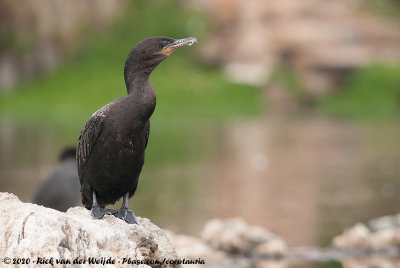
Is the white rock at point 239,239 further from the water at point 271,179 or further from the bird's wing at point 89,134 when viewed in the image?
the bird's wing at point 89,134

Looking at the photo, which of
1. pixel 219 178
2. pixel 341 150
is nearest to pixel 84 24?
pixel 341 150

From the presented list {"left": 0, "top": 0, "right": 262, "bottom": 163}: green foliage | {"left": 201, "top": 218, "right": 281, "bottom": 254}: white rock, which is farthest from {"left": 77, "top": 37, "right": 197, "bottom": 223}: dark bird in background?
{"left": 0, "top": 0, "right": 262, "bottom": 163}: green foliage

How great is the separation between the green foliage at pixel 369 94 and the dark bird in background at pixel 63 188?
2939 centimetres

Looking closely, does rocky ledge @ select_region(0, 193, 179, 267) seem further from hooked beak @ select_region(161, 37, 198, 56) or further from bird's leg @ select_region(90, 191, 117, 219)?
hooked beak @ select_region(161, 37, 198, 56)

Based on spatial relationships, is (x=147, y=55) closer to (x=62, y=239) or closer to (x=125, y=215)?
(x=125, y=215)

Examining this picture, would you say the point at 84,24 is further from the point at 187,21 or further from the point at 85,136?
the point at 85,136

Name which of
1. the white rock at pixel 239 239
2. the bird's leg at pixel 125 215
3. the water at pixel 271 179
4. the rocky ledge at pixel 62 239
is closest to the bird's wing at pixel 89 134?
the bird's leg at pixel 125 215

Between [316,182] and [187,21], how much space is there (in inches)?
1103

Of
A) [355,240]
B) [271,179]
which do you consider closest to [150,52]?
[355,240]

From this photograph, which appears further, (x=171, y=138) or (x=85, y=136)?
(x=171, y=138)

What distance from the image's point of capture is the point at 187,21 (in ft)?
143

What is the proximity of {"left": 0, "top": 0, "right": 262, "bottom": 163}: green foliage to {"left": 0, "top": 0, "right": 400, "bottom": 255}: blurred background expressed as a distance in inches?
3.3

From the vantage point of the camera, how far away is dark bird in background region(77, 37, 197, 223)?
497 cm

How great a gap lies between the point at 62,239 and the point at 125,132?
3.60ft
